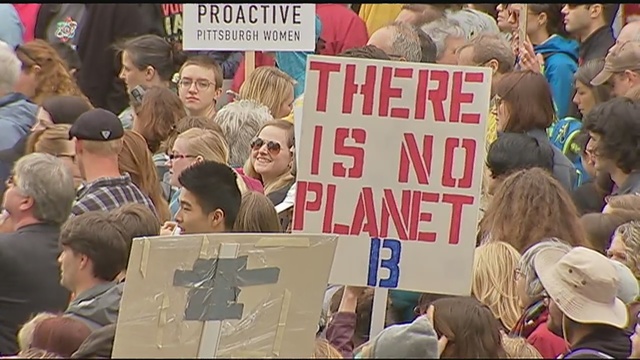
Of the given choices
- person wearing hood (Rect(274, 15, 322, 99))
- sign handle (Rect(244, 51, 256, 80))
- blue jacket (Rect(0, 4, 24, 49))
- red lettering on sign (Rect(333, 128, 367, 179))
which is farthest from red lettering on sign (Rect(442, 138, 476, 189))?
blue jacket (Rect(0, 4, 24, 49))

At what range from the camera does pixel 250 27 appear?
1082cm

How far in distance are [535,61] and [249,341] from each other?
5.60 meters

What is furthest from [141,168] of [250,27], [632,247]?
[632,247]

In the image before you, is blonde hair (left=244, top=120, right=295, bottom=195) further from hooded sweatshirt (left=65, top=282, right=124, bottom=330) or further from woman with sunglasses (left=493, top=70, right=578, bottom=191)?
hooded sweatshirt (left=65, top=282, right=124, bottom=330)

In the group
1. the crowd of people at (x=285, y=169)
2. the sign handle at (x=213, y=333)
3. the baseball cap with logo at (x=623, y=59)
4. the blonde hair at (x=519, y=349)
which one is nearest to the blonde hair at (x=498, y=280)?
the crowd of people at (x=285, y=169)

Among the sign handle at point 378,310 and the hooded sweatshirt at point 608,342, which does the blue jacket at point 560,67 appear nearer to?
the sign handle at point 378,310

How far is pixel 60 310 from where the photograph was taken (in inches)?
310

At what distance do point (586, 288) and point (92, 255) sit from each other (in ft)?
7.11

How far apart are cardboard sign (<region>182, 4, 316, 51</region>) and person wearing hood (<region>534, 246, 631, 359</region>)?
444 centimetres

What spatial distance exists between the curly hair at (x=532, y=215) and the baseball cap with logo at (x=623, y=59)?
2472mm

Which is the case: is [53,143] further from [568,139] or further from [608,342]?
[608,342]

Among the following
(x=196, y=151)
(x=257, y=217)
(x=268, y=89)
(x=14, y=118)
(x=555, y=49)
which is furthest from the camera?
(x=555, y=49)

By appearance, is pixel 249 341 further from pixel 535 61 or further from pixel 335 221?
pixel 535 61

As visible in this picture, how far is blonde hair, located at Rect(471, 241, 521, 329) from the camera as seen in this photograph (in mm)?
6949
